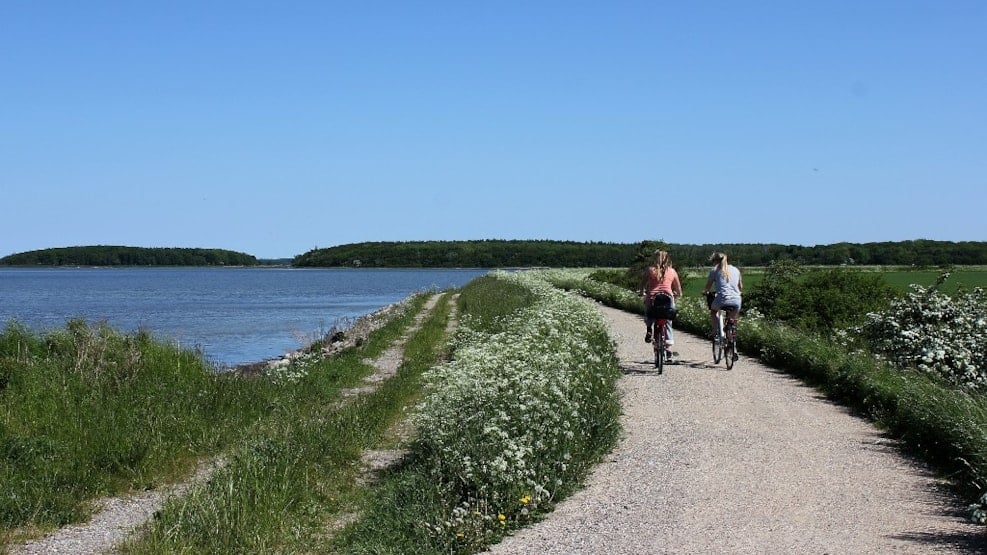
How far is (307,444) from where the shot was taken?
1070cm

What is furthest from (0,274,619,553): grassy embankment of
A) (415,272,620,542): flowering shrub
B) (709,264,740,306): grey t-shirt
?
(709,264,740,306): grey t-shirt

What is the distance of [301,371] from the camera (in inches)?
664

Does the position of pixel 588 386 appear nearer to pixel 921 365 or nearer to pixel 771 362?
pixel 921 365

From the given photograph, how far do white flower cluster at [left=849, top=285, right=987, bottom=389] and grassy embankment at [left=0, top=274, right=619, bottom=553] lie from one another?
478 cm

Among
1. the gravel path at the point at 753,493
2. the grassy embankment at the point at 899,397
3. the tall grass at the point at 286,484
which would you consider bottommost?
the tall grass at the point at 286,484

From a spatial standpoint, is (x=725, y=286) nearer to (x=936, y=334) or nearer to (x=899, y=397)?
(x=936, y=334)

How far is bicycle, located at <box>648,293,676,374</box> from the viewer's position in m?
15.5

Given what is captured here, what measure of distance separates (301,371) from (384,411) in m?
3.46

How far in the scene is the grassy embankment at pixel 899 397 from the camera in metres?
8.50

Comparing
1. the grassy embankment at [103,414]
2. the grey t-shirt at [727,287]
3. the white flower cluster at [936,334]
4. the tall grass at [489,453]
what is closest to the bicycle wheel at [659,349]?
the grey t-shirt at [727,287]

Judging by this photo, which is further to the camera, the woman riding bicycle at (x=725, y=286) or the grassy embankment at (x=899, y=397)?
the woman riding bicycle at (x=725, y=286)

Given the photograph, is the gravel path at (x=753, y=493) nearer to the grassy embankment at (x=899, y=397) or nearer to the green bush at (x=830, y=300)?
the grassy embankment at (x=899, y=397)

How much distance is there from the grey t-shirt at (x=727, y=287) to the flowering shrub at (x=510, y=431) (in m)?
4.98

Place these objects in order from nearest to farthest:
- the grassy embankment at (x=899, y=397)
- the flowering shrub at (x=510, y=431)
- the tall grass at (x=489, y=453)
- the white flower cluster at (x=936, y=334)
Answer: the tall grass at (x=489, y=453) → the flowering shrub at (x=510, y=431) → the grassy embankment at (x=899, y=397) → the white flower cluster at (x=936, y=334)
